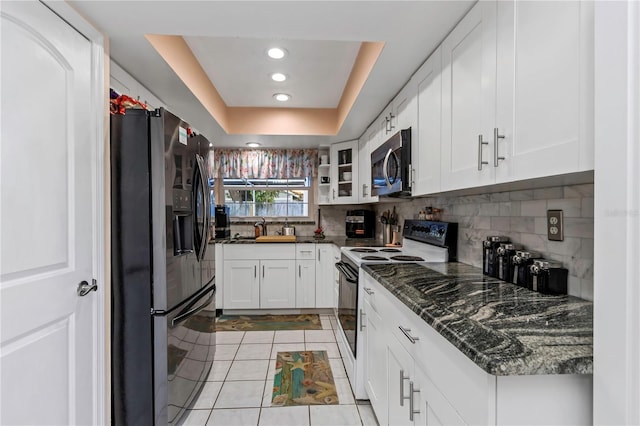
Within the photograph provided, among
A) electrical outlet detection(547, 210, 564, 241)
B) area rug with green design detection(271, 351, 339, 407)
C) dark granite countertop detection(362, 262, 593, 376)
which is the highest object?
electrical outlet detection(547, 210, 564, 241)

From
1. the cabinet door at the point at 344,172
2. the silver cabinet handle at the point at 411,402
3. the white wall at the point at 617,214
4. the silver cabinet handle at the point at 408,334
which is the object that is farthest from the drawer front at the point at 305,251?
the white wall at the point at 617,214

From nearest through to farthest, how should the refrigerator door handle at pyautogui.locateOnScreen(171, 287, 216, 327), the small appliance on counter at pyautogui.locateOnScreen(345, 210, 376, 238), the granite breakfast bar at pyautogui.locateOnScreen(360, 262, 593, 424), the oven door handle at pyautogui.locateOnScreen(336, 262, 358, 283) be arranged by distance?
the granite breakfast bar at pyautogui.locateOnScreen(360, 262, 593, 424) → the refrigerator door handle at pyautogui.locateOnScreen(171, 287, 216, 327) → the oven door handle at pyautogui.locateOnScreen(336, 262, 358, 283) → the small appliance on counter at pyautogui.locateOnScreen(345, 210, 376, 238)

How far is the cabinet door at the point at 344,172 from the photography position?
3.79 metres

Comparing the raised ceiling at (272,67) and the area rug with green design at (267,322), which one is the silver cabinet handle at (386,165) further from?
the area rug with green design at (267,322)

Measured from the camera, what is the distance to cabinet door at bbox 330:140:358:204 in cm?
379

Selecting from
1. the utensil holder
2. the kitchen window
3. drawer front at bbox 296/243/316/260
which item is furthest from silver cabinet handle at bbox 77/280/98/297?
the kitchen window

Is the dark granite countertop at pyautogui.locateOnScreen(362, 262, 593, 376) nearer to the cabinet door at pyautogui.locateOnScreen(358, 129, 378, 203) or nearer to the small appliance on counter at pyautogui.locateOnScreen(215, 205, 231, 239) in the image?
the cabinet door at pyautogui.locateOnScreen(358, 129, 378, 203)

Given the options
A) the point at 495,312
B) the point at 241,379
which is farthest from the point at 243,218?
the point at 495,312

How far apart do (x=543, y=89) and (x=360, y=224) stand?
3099mm

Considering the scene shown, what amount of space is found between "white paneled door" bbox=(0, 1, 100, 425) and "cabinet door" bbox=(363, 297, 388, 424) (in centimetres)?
138

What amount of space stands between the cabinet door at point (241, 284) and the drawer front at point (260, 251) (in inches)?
2.8

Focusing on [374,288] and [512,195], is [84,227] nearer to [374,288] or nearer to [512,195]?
[374,288]

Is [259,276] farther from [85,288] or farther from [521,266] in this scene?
[521,266]

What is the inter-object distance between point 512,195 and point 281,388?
1910 millimetres
